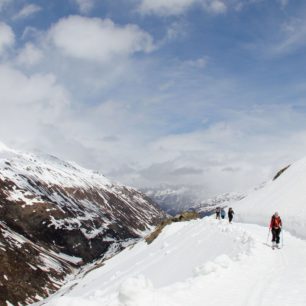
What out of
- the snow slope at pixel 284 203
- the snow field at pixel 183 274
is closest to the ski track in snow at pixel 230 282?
the snow field at pixel 183 274

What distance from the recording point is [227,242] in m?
40.4

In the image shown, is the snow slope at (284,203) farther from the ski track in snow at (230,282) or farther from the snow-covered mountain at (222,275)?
the ski track in snow at (230,282)

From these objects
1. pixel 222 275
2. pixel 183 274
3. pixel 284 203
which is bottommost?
pixel 183 274

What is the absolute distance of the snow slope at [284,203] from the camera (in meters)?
54.4

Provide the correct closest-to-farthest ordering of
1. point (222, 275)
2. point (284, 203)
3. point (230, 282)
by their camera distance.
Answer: point (230, 282)
point (222, 275)
point (284, 203)

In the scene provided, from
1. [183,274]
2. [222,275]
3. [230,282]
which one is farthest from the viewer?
[183,274]

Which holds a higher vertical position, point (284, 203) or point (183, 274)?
point (284, 203)

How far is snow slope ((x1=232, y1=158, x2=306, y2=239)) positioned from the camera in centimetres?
5442

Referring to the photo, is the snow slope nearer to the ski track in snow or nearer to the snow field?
the snow field

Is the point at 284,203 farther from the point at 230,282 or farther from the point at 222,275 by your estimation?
the point at 230,282

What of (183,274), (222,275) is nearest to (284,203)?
(183,274)

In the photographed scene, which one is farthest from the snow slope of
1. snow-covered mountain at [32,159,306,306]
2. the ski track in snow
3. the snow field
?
the ski track in snow

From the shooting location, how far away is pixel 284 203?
6384cm

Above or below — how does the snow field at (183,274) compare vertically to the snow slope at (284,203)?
below
